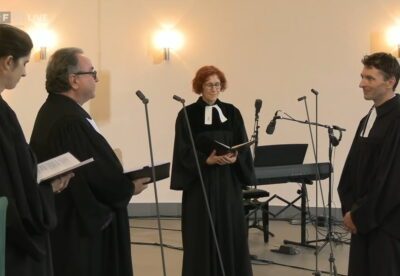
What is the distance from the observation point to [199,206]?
13.0 feet

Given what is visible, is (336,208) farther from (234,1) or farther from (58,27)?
(58,27)

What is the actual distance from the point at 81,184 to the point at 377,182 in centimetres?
163

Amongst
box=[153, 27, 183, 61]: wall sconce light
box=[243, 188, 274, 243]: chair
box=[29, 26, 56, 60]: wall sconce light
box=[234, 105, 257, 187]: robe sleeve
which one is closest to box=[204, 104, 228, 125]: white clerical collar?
box=[234, 105, 257, 187]: robe sleeve

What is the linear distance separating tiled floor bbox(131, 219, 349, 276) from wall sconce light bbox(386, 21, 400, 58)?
256 centimetres

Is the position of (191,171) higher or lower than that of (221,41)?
lower

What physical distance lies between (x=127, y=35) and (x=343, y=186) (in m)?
4.85

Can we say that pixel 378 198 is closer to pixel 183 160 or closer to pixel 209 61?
pixel 183 160

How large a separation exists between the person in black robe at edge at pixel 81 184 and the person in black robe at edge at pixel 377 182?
134 cm

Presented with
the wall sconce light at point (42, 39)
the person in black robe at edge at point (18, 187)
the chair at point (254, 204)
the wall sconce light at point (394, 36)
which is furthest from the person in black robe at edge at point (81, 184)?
the wall sconce light at point (394, 36)

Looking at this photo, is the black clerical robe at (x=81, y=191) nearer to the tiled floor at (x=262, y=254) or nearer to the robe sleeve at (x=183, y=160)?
the robe sleeve at (x=183, y=160)

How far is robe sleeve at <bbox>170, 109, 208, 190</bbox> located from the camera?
3941 mm

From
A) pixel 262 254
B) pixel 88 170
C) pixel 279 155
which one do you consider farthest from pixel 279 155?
pixel 88 170

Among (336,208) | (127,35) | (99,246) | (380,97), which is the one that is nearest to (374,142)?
(380,97)

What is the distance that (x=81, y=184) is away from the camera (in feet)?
8.63
